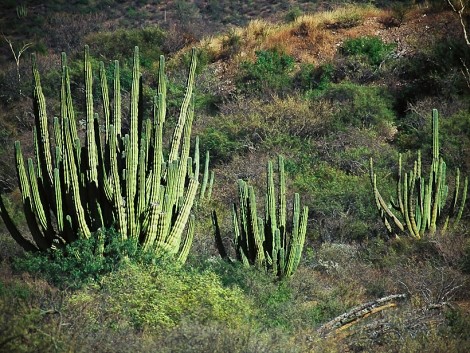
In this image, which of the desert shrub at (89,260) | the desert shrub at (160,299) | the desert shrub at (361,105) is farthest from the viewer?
the desert shrub at (361,105)

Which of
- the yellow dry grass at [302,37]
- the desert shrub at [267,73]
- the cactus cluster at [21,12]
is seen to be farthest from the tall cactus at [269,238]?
the cactus cluster at [21,12]

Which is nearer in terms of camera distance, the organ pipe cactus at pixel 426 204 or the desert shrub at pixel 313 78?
the organ pipe cactus at pixel 426 204

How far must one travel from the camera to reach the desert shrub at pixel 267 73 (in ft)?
95.9

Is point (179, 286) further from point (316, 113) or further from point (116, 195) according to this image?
point (316, 113)

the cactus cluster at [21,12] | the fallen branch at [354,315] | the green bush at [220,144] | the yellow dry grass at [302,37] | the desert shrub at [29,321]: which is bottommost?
the cactus cluster at [21,12]

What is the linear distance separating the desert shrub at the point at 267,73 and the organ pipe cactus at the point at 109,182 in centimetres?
1538

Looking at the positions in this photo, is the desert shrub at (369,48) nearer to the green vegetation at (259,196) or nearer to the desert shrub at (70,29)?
the green vegetation at (259,196)

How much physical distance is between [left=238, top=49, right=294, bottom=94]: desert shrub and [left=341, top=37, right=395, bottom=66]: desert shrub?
205 centimetres

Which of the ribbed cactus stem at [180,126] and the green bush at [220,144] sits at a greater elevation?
the ribbed cactus stem at [180,126]

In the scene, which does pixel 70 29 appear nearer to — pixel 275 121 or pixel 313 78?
pixel 313 78

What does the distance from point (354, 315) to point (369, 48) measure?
19.1 meters

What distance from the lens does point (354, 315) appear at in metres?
12.4

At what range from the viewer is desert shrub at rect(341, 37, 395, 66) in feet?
98.5

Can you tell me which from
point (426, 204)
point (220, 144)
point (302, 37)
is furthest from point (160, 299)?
point (302, 37)
